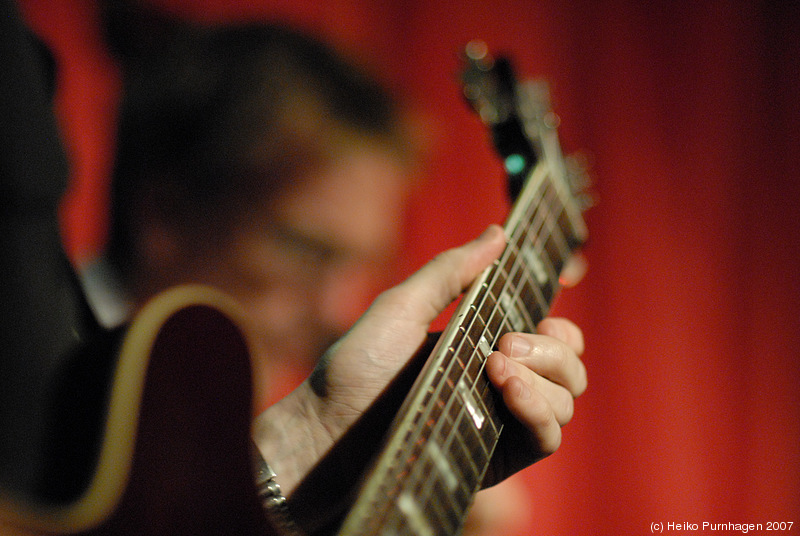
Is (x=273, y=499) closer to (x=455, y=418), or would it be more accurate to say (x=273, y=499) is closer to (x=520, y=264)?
(x=455, y=418)

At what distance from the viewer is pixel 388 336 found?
496 mm

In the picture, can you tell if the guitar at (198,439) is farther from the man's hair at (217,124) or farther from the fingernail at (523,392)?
the man's hair at (217,124)

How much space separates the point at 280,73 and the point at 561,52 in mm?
744

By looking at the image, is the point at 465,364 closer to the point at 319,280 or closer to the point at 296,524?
the point at 296,524

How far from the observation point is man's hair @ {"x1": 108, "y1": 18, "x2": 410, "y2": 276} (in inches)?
39.4

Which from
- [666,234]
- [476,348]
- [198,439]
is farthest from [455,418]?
[666,234]

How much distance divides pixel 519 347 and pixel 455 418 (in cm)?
12

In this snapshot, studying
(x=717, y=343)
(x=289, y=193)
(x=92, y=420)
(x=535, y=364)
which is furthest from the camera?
(x=717, y=343)

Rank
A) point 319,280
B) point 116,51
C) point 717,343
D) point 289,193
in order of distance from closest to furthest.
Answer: point 116,51, point 289,193, point 319,280, point 717,343

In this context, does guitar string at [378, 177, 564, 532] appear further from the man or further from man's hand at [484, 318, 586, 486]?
the man

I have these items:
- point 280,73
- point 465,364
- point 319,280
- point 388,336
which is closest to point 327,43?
point 280,73

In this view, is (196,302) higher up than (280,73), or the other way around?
(280,73)

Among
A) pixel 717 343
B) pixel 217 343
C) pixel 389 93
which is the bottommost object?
pixel 217 343

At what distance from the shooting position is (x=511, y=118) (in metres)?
0.68
